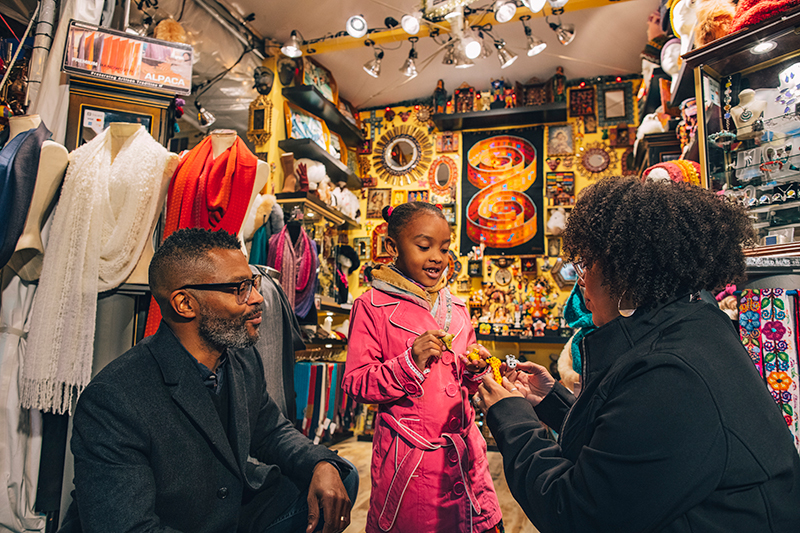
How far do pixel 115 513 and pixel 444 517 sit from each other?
88 cm

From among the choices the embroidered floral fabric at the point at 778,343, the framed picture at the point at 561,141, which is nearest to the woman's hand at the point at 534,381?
the embroidered floral fabric at the point at 778,343

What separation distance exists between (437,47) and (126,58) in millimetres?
3712

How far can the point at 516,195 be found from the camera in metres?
5.80

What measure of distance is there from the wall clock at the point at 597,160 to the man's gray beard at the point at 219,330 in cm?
516

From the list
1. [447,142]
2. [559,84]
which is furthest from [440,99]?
[559,84]

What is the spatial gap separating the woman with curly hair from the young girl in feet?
1.18

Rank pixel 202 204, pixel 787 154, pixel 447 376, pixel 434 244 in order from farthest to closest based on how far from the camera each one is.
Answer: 1. pixel 202 204
2. pixel 787 154
3. pixel 434 244
4. pixel 447 376

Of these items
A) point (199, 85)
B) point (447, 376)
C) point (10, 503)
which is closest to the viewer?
point (447, 376)

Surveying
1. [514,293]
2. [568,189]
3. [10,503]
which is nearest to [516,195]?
[568,189]

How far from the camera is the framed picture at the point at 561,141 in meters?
5.75

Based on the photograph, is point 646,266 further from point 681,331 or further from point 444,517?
point 444,517

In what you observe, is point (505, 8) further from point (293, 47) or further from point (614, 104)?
point (614, 104)

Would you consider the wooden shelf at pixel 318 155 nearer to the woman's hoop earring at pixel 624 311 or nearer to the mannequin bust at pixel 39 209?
the mannequin bust at pixel 39 209

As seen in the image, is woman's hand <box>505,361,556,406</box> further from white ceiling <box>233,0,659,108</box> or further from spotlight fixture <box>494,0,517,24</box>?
white ceiling <box>233,0,659,108</box>
